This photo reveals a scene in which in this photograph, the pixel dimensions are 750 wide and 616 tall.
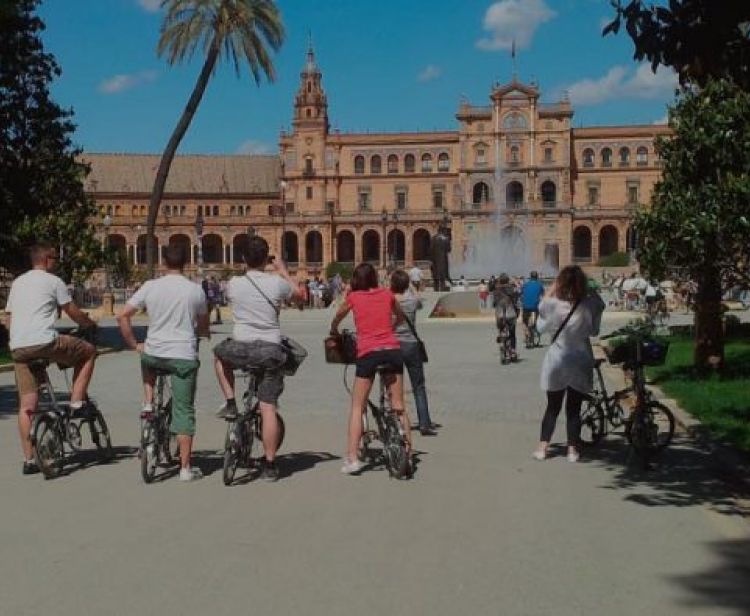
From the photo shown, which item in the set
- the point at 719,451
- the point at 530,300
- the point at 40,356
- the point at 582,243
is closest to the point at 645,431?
the point at 719,451

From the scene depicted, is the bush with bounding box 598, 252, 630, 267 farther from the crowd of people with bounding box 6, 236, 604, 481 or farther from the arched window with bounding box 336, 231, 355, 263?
the crowd of people with bounding box 6, 236, 604, 481

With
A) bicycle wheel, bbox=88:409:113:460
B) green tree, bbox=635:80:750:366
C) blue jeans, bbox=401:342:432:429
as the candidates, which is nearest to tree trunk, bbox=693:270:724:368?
green tree, bbox=635:80:750:366

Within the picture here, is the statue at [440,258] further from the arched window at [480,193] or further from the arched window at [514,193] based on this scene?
the arched window at [480,193]

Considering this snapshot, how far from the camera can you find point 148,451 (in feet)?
24.1

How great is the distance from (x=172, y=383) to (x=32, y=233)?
17392 millimetres

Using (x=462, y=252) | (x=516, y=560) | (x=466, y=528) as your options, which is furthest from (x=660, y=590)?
(x=462, y=252)

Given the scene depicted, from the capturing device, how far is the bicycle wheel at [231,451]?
23.9 feet

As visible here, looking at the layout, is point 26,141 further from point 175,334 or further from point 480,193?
point 480,193

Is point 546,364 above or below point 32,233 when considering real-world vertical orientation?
below

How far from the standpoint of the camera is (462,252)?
9962 centimetres

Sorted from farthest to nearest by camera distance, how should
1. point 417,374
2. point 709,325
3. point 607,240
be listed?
point 607,240, point 709,325, point 417,374

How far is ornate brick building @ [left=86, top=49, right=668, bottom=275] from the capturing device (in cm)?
10106

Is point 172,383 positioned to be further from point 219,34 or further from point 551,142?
point 551,142

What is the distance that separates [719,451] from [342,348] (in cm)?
→ 322
